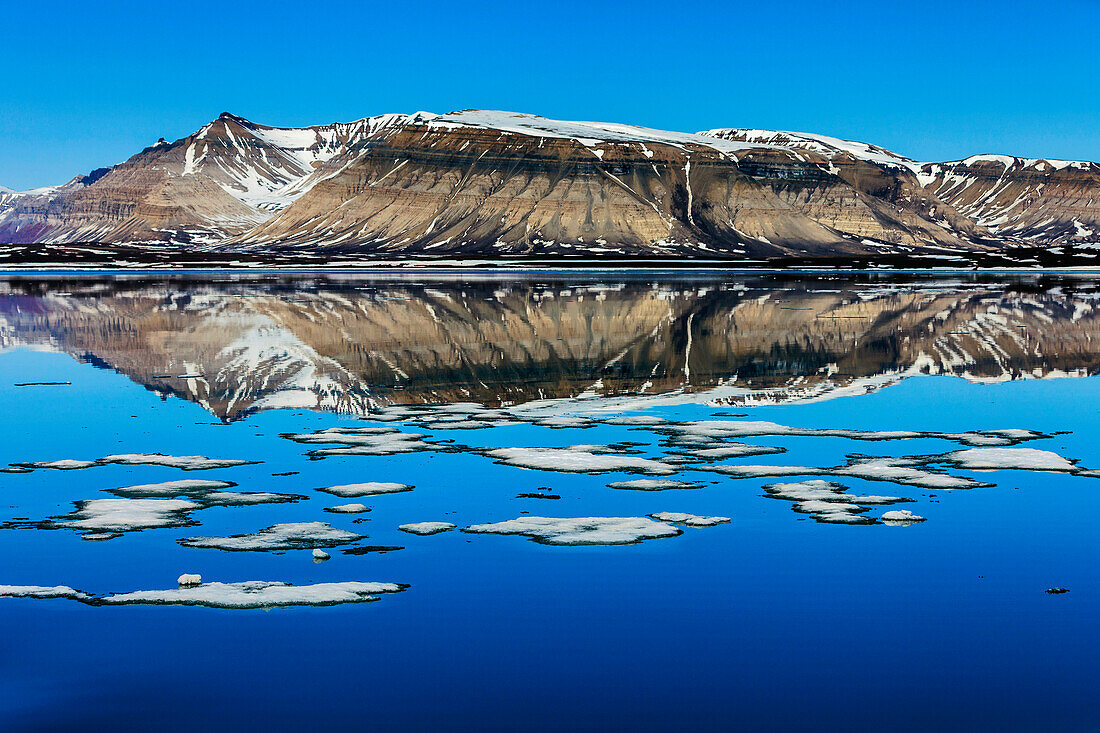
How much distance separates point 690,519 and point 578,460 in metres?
3.23

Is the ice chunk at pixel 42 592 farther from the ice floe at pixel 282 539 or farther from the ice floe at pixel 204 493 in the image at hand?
the ice floe at pixel 204 493

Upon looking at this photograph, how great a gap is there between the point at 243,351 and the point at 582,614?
20127mm

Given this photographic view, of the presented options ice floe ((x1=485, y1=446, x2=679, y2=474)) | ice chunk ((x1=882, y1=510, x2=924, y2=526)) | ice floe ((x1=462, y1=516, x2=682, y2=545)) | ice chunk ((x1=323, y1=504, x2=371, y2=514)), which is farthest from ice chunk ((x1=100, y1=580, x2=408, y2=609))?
ice floe ((x1=485, y1=446, x2=679, y2=474))

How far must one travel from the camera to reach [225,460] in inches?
557

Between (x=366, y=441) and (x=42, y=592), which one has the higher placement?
(x=366, y=441)

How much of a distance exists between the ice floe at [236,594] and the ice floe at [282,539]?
103cm

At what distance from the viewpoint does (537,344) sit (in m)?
28.8

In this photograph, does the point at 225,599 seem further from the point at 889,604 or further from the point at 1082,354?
the point at 1082,354

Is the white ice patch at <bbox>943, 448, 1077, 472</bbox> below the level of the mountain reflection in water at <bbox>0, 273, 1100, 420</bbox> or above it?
below

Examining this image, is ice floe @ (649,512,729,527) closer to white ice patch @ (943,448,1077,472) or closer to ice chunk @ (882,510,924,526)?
ice chunk @ (882,510,924,526)

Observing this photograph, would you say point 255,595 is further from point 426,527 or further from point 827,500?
point 827,500

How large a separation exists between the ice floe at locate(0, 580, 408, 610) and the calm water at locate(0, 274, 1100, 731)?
0.03 metres

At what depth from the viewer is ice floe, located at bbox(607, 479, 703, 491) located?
12477 mm

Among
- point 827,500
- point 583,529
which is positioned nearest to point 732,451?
point 827,500
